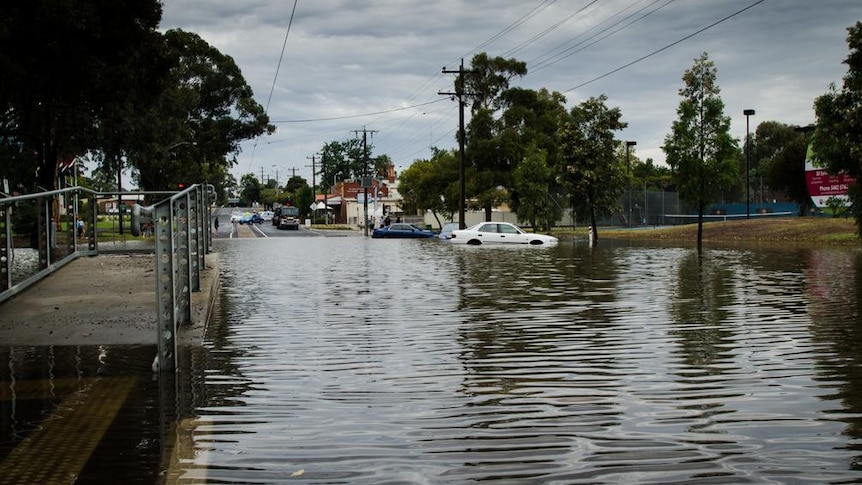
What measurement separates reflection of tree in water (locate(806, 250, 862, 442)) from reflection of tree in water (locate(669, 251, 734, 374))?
0.98 metres

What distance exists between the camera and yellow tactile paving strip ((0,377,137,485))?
15.7 feet

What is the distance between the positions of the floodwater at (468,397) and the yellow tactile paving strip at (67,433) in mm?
26

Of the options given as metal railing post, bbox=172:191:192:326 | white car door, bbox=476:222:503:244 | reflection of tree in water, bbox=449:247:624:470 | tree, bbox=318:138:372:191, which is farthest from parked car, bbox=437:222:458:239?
tree, bbox=318:138:372:191

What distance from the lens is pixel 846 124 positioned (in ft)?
99.6

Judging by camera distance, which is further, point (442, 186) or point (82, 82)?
point (442, 186)

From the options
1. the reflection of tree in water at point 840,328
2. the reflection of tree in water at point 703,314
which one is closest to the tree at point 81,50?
the reflection of tree in water at point 703,314

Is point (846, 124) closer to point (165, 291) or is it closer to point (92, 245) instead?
point (92, 245)

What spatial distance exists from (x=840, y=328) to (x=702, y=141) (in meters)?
29.5

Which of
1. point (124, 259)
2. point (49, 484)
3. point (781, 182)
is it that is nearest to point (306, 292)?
point (124, 259)

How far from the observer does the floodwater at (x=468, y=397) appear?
486cm

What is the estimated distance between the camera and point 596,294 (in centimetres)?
1475

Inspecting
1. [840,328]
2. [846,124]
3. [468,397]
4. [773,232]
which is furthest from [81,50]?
[773,232]

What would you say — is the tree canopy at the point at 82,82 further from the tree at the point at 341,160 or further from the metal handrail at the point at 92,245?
the tree at the point at 341,160

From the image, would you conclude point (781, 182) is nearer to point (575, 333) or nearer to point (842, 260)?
point (842, 260)
